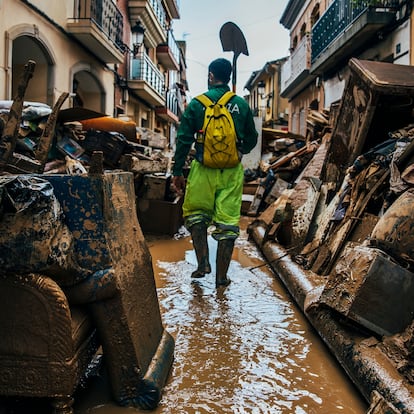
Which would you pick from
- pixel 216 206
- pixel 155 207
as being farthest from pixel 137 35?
pixel 216 206

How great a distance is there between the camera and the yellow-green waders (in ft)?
11.8

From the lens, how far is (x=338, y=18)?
1353 cm

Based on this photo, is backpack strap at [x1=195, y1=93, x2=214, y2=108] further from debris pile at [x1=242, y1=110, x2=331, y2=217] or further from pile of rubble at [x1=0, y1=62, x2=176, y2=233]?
debris pile at [x1=242, y1=110, x2=331, y2=217]

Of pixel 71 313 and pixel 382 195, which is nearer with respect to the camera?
pixel 71 313

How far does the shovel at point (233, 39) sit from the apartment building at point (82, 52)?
2.72m

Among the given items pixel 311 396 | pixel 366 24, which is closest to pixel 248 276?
pixel 311 396

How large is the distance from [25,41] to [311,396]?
402 inches

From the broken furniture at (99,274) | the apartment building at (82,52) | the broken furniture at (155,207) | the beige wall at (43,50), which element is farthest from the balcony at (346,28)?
the broken furniture at (99,274)

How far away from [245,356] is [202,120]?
1.98m

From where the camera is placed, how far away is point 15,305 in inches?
57.7

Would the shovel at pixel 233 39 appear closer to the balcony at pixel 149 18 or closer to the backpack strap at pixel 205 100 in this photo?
the backpack strap at pixel 205 100

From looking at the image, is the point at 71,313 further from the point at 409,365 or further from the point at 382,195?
the point at 382,195

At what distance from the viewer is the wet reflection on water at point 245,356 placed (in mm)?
1863

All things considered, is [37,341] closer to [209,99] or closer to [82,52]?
[209,99]
